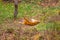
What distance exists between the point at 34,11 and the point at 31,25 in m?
3.13

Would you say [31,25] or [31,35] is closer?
[31,35]

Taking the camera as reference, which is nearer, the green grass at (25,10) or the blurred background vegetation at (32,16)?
the blurred background vegetation at (32,16)

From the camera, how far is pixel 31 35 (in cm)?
929

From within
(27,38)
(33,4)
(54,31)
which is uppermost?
(54,31)

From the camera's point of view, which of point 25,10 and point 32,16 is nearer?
point 32,16

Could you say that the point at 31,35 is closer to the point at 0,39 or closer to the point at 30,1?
the point at 0,39

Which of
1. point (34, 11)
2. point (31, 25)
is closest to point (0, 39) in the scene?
point (31, 25)

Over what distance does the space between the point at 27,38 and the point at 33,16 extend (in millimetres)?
4331

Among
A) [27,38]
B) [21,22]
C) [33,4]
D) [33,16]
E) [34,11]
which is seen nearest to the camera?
[27,38]

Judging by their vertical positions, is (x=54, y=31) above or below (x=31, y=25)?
above

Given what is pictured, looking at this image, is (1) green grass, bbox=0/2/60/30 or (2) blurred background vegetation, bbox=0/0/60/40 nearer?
(2) blurred background vegetation, bbox=0/0/60/40

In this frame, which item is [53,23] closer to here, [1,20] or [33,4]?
[1,20]

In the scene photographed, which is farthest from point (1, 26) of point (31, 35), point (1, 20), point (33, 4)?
point (33, 4)

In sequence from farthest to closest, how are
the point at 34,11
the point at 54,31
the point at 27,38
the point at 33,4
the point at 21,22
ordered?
the point at 33,4 < the point at 34,11 < the point at 21,22 < the point at 27,38 < the point at 54,31
